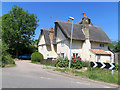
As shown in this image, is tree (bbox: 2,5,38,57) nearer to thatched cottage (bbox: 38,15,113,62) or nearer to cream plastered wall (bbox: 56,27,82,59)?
thatched cottage (bbox: 38,15,113,62)

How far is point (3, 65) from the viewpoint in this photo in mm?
14914

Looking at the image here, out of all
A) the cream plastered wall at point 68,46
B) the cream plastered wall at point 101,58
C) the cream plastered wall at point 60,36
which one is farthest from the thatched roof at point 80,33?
the cream plastered wall at point 101,58

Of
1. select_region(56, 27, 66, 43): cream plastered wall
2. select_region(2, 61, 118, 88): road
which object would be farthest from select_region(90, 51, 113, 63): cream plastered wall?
select_region(2, 61, 118, 88): road

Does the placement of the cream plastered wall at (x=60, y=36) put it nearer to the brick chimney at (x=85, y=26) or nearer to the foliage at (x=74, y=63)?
the brick chimney at (x=85, y=26)

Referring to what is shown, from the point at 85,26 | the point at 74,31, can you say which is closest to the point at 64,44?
the point at 74,31

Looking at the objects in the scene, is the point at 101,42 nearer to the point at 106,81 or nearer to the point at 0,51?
the point at 106,81

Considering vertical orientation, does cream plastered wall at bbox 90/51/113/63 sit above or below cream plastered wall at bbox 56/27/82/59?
below

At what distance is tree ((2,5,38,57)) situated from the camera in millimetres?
29575

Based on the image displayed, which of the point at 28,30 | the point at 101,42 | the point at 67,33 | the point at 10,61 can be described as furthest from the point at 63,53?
the point at 28,30

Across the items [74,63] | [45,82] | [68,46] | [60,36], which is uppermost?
[60,36]

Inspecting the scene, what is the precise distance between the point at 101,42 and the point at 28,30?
18379 mm

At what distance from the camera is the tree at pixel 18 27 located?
2958 cm

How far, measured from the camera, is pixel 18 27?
3008 centimetres

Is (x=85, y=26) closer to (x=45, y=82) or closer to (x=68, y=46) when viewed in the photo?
(x=68, y=46)
